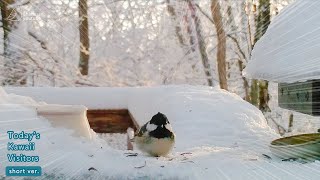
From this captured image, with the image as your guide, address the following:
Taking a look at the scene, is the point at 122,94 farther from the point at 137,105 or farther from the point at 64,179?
the point at 64,179

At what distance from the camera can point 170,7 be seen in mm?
3914

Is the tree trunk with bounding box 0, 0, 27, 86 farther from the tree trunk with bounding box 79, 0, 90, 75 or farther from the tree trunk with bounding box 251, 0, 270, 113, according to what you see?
the tree trunk with bounding box 251, 0, 270, 113

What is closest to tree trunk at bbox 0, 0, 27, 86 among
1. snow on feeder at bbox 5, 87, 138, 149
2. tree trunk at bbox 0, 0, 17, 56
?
tree trunk at bbox 0, 0, 17, 56

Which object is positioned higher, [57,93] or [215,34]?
[215,34]

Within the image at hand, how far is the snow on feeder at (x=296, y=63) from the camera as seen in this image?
3.00ft

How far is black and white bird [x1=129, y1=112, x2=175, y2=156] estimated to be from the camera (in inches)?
47.8

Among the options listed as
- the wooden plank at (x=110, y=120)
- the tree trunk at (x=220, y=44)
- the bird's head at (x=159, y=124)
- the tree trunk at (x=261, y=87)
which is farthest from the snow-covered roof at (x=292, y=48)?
the tree trunk at (x=220, y=44)

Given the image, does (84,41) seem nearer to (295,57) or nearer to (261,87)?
(261,87)

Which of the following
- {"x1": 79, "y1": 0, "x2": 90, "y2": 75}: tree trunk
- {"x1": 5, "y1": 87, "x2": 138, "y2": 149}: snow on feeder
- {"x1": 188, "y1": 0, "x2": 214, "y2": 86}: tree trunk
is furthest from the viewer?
{"x1": 188, "y1": 0, "x2": 214, "y2": 86}: tree trunk

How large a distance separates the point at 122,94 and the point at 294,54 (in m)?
Result: 1.46

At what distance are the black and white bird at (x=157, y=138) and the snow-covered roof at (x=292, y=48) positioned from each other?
0.28 m

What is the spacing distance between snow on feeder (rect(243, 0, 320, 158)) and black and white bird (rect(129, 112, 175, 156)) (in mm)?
272

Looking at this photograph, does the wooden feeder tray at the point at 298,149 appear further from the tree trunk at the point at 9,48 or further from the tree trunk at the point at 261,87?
the tree trunk at the point at 9,48

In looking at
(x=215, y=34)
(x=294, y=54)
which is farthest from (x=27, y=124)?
(x=215, y=34)
